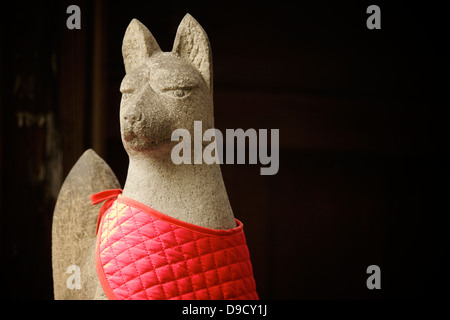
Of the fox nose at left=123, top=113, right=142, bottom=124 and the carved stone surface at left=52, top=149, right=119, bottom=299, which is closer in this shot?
the fox nose at left=123, top=113, right=142, bottom=124

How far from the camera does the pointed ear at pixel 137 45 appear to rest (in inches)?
50.1

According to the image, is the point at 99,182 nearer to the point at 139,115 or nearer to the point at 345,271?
the point at 139,115

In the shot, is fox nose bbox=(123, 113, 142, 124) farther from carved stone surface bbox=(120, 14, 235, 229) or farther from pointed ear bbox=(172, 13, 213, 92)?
pointed ear bbox=(172, 13, 213, 92)

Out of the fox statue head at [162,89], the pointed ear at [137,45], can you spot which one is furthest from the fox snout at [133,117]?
the pointed ear at [137,45]

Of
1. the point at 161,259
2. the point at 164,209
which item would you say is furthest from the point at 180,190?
the point at 161,259

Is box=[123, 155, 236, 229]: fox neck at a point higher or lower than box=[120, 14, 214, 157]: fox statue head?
lower

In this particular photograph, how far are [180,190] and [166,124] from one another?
147 mm

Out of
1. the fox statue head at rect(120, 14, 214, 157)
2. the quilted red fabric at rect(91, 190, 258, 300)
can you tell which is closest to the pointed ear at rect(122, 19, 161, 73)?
the fox statue head at rect(120, 14, 214, 157)

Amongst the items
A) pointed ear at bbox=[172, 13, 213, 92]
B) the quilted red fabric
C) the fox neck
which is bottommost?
the quilted red fabric

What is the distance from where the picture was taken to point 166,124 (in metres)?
1.18

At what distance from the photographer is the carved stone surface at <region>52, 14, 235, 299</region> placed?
118cm

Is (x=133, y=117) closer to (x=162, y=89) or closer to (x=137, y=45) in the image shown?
(x=162, y=89)

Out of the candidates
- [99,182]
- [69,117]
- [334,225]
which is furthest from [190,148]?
[334,225]

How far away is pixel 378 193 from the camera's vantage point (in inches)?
76.2
